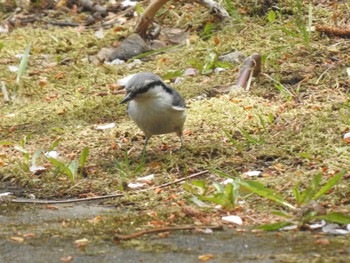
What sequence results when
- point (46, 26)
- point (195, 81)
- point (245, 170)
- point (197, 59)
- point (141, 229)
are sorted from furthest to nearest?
1. point (46, 26)
2. point (197, 59)
3. point (195, 81)
4. point (245, 170)
5. point (141, 229)

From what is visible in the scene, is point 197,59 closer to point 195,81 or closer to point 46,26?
point 195,81

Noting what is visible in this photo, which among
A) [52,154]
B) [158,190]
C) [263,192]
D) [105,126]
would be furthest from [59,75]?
[263,192]

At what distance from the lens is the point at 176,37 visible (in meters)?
7.18

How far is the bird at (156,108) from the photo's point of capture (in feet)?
15.6

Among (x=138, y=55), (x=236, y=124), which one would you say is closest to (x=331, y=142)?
(x=236, y=124)

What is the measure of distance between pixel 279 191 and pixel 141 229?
805 mm

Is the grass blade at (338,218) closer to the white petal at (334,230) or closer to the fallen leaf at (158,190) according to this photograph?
the white petal at (334,230)

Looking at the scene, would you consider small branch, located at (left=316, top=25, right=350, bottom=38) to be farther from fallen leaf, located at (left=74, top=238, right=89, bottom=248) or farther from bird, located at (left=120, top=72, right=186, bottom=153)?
fallen leaf, located at (left=74, top=238, right=89, bottom=248)

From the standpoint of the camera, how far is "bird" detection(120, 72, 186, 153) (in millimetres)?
4742

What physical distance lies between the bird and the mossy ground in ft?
0.56

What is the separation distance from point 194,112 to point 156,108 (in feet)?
2.26

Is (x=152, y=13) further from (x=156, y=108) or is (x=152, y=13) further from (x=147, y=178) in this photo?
(x=147, y=178)

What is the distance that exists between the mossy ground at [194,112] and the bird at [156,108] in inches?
6.7

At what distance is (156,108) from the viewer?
4.79 meters
